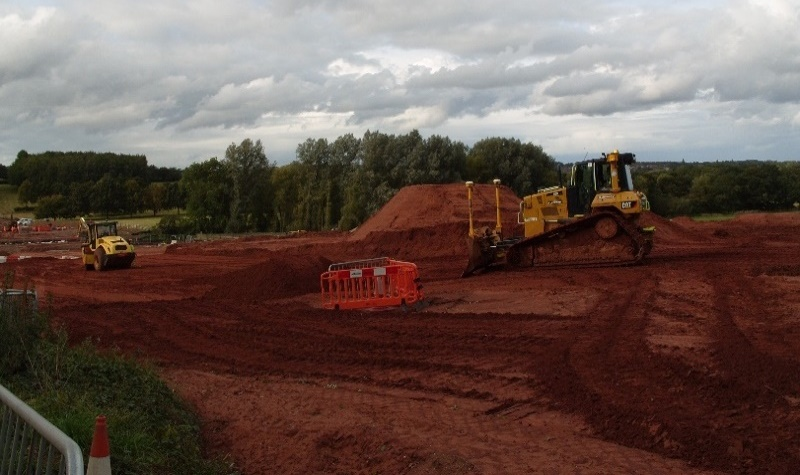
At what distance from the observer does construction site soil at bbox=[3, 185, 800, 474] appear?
842 cm

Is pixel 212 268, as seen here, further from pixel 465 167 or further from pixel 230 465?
pixel 465 167

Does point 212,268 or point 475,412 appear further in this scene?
point 212,268

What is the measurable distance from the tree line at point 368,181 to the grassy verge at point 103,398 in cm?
4995

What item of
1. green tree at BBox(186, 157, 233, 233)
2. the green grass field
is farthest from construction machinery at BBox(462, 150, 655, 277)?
the green grass field

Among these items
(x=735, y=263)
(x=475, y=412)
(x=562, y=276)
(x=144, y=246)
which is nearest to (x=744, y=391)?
(x=475, y=412)

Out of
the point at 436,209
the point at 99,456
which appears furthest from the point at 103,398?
the point at 436,209

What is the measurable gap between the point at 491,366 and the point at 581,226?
41.2 feet

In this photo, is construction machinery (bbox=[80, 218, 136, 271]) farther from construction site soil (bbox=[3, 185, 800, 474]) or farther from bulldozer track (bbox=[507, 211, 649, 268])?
bulldozer track (bbox=[507, 211, 649, 268])

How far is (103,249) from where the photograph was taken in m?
32.8

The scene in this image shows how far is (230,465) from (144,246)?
160 ft

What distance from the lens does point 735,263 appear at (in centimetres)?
2503

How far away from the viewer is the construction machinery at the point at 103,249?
3281cm

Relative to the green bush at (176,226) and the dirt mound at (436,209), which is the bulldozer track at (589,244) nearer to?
the dirt mound at (436,209)

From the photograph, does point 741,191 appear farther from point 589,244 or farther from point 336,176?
point 589,244
